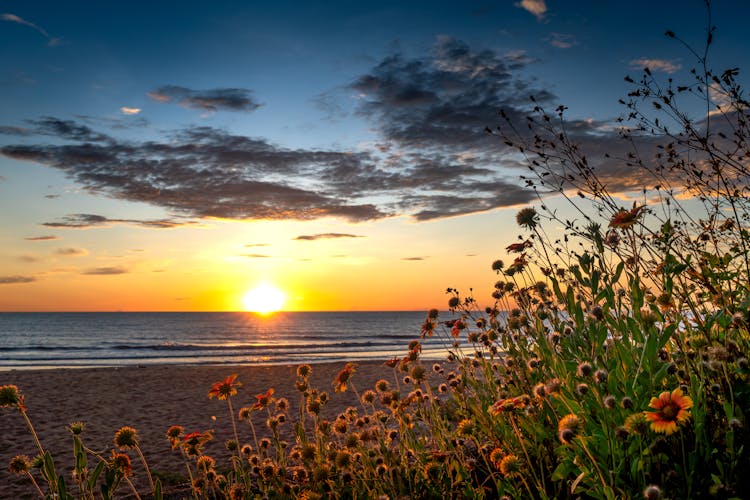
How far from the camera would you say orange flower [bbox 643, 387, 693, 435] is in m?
1.82

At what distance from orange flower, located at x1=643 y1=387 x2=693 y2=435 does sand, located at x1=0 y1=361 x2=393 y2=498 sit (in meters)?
4.17

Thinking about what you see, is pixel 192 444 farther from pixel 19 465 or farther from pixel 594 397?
pixel 594 397

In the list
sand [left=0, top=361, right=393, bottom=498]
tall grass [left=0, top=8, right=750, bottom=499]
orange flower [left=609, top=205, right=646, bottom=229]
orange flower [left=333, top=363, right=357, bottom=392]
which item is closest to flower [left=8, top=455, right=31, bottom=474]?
tall grass [left=0, top=8, right=750, bottom=499]

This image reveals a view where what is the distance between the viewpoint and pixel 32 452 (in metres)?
7.80

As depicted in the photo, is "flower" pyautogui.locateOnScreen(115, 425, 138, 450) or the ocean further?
the ocean

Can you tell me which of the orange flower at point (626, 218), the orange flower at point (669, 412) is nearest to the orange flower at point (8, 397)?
the orange flower at point (669, 412)

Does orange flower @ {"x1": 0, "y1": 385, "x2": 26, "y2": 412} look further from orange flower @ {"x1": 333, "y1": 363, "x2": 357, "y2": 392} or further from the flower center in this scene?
the flower center

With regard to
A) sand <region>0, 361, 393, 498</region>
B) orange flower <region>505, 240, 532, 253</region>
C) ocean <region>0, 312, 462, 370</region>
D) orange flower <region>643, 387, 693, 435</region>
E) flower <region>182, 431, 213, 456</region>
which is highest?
orange flower <region>505, 240, 532, 253</region>

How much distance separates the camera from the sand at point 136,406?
25.2 ft

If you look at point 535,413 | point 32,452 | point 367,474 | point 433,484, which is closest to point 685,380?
point 535,413

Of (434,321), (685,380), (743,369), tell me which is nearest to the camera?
(743,369)

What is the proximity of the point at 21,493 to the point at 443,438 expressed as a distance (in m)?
5.21

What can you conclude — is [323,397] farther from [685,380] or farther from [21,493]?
[21,493]

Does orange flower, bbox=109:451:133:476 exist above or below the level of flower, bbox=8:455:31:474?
above
